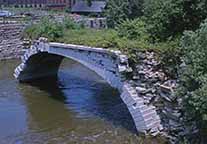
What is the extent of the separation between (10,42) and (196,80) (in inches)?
1512

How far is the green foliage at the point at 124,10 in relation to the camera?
53.2m

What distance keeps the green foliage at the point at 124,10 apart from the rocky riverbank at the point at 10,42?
10.4 meters

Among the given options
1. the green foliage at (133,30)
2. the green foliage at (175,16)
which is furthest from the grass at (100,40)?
the green foliage at (175,16)

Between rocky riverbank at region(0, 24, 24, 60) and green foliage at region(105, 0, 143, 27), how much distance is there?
1039 cm

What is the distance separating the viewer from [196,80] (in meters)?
20.4

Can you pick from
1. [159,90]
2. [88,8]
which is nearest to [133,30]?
[159,90]

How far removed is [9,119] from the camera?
1195 inches

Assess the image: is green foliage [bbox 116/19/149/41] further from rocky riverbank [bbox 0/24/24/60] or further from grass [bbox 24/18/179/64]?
rocky riverbank [bbox 0/24/24/60]

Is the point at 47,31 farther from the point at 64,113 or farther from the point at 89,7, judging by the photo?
the point at 89,7

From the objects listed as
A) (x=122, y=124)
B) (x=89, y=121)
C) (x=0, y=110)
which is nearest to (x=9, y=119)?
(x=0, y=110)

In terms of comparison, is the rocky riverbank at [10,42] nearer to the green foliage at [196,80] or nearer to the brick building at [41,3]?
the green foliage at [196,80]

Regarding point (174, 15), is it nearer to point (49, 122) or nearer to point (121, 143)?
point (121, 143)

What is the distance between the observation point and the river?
26.4 metres

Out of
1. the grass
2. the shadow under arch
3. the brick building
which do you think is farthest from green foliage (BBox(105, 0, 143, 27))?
the brick building
